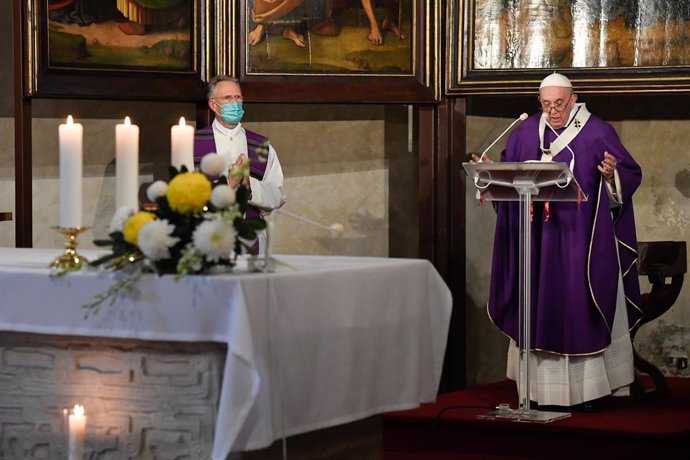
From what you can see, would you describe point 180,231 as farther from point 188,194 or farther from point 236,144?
point 236,144

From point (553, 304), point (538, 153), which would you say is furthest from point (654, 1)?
point (553, 304)

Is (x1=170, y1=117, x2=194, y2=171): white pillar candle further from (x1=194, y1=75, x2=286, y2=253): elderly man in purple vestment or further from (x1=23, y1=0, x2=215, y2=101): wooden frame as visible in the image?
(x1=23, y1=0, x2=215, y2=101): wooden frame

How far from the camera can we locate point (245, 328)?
3.50m

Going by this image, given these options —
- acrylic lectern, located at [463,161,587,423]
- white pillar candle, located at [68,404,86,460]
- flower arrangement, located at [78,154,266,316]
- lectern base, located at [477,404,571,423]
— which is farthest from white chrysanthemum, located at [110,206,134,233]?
lectern base, located at [477,404,571,423]

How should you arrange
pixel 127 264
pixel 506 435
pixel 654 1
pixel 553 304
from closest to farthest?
pixel 127 264
pixel 506 435
pixel 553 304
pixel 654 1


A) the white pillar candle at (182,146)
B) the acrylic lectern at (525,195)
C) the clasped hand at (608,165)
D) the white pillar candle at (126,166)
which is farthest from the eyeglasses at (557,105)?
the white pillar candle at (126,166)

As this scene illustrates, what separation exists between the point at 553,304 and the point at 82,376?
341 cm

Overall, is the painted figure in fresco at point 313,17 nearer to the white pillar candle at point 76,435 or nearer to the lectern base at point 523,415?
the lectern base at point 523,415

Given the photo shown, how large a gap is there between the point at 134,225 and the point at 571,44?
4.67 meters

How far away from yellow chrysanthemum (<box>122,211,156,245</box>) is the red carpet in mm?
2886

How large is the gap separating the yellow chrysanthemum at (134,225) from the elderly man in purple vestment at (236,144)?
9.65 feet

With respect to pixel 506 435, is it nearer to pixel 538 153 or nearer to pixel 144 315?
pixel 538 153

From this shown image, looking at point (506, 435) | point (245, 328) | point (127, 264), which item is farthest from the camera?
point (506, 435)

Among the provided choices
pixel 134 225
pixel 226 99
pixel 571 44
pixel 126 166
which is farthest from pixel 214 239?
pixel 571 44
